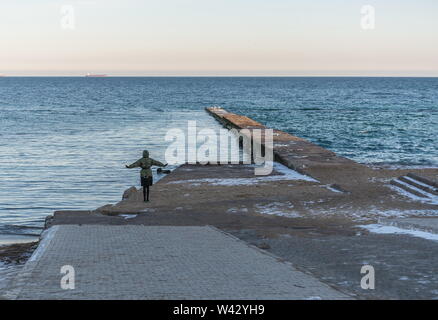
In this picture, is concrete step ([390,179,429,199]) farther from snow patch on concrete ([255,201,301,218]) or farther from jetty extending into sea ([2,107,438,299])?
snow patch on concrete ([255,201,301,218])

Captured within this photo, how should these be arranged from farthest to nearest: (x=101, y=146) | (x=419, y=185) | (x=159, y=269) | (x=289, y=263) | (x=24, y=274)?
1. (x=101, y=146)
2. (x=419, y=185)
3. (x=289, y=263)
4. (x=159, y=269)
5. (x=24, y=274)

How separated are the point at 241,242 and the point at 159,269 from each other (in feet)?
9.48

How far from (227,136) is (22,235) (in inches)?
1242

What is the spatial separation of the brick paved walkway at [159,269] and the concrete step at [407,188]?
753 cm

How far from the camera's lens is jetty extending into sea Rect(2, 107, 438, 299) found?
371 inches

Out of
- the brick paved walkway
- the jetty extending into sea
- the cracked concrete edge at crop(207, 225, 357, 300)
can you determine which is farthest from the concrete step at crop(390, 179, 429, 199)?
the brick paved walkway

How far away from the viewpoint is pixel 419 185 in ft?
65.0

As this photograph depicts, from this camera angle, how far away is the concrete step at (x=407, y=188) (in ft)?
62.8

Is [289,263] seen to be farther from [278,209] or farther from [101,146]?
[101,146]

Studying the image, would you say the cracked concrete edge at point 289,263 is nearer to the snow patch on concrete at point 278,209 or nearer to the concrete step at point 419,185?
the snow patch on concrete at point 278,209

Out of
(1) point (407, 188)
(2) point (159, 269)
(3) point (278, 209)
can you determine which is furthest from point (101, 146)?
(2) point (159, 269)

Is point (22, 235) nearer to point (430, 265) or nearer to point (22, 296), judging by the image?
point (22, 296)

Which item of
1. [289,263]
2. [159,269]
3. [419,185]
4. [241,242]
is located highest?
[159,269]
